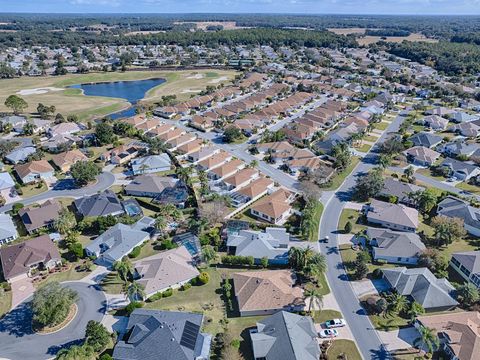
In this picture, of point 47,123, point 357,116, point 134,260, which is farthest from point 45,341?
point 357,116

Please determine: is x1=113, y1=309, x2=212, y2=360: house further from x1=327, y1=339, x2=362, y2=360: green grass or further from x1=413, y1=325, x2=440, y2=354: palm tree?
x1=413, y1=325, x2=440, y2=354: palm tree

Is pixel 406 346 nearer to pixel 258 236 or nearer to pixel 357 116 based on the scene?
pixel 258 236

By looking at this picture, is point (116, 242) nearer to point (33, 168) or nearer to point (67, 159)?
point (33, 168)

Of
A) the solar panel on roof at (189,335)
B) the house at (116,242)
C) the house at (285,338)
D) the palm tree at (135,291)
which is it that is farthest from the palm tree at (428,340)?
the house at (116,242)

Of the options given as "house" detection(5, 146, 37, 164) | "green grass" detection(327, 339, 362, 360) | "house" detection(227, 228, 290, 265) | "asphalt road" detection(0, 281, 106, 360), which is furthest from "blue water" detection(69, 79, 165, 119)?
"green grass" detection(327, 339, 362, 360)

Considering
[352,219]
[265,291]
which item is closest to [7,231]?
[265,291]

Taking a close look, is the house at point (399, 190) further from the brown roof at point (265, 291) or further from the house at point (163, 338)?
the house at point (163, 338)
